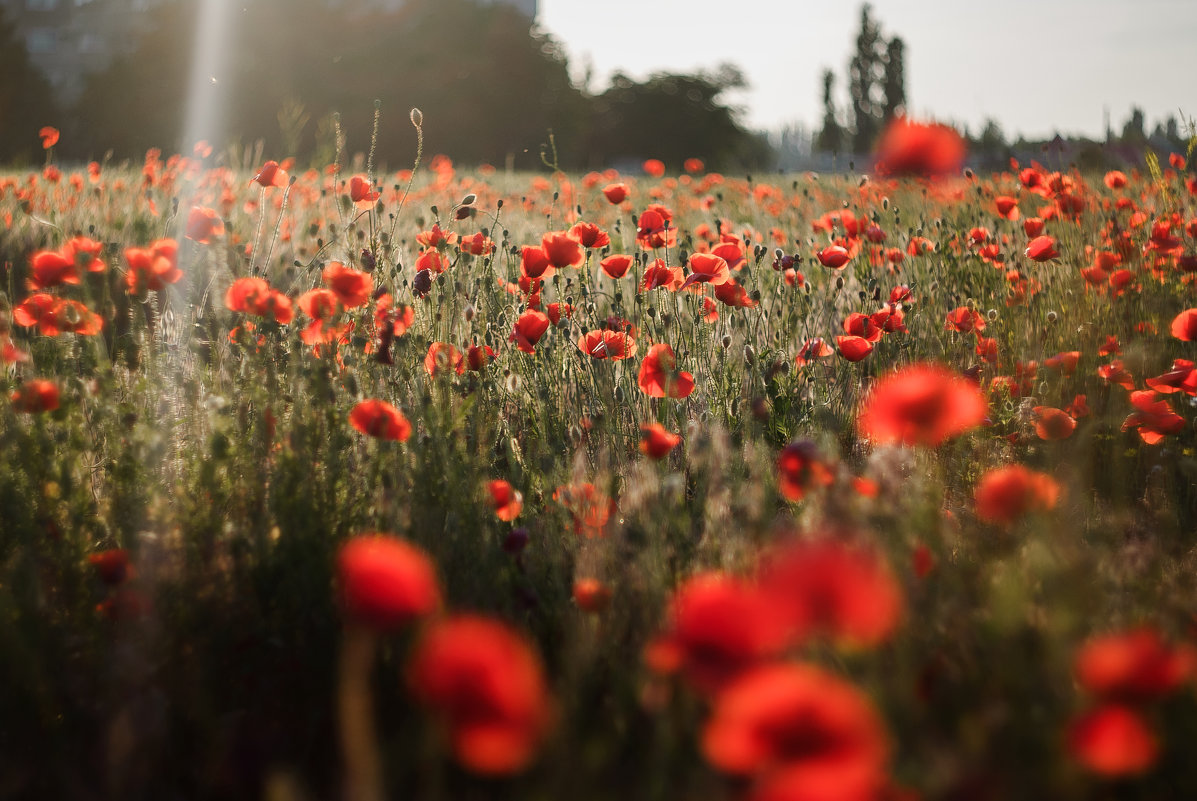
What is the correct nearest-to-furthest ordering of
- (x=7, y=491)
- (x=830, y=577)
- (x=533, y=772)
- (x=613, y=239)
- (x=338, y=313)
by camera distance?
(x=830, y=577) → (x=533, y=772) → (x=7, y=491) → (x=338, y=313) → (x=613, y=239)

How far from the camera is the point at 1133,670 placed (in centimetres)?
81

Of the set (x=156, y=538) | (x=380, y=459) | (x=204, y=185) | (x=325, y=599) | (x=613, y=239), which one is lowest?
(x=325, y=599)

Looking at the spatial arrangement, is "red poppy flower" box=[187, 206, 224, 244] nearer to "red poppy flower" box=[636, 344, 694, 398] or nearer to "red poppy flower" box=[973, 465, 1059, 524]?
"red poppy flower" box=[636, 344, 694, 398]

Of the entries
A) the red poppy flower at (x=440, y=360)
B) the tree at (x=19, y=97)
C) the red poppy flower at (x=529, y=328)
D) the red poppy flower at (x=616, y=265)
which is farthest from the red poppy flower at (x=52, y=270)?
the tree at (x=19, y=97)

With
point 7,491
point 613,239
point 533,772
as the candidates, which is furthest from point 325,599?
point 613,239

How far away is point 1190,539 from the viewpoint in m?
2.09

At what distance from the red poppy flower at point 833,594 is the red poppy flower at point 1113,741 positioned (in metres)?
0.21

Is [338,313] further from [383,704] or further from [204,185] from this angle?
[204,185]

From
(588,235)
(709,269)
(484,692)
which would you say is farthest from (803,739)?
(588,235)

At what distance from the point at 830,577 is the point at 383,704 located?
0.91m

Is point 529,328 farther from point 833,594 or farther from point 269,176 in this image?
point 833,594

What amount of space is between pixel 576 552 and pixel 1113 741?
112 centimetres

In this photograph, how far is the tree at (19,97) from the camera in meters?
26.5

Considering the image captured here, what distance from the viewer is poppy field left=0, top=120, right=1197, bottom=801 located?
0.82 m
